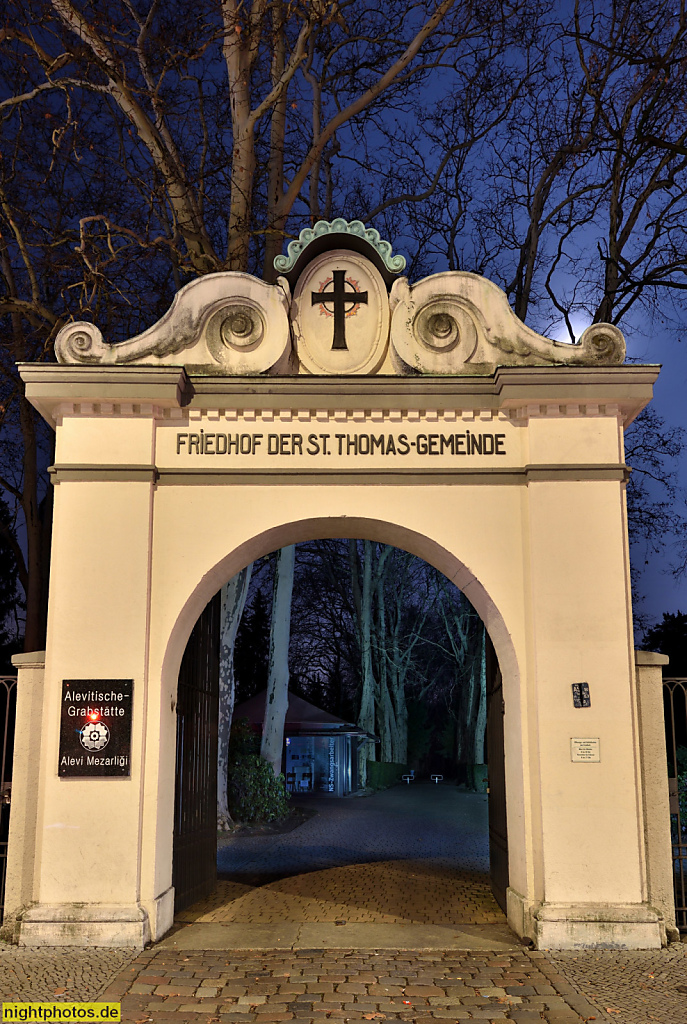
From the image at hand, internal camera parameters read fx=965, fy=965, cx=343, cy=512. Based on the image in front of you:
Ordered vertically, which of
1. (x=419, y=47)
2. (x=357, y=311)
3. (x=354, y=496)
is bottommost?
(x=354, y=496)

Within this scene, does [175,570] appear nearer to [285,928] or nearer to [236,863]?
[285,928]

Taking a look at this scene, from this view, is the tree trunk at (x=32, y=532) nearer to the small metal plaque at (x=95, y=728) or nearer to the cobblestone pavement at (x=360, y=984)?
the small metal plaque at (x=95, y=728)

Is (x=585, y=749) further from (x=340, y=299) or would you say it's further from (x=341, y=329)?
(x=340, y=299)

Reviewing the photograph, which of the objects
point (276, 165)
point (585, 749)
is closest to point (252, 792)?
point (276, 165)

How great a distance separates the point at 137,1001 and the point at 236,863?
7.09 m

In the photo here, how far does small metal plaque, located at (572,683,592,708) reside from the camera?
782 cm

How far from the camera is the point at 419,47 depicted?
1372cm

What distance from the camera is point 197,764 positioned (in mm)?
9406

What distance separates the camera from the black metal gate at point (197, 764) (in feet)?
29.0

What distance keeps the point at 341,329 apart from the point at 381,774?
91.9 ft

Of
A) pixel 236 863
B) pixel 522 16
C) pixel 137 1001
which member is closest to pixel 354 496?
pixel 137 1001

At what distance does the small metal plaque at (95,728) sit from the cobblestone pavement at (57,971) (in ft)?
4.22

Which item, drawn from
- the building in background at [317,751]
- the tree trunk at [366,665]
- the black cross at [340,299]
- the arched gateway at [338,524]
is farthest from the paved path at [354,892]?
the building in background at [317,751]

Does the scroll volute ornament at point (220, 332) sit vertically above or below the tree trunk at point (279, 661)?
above
